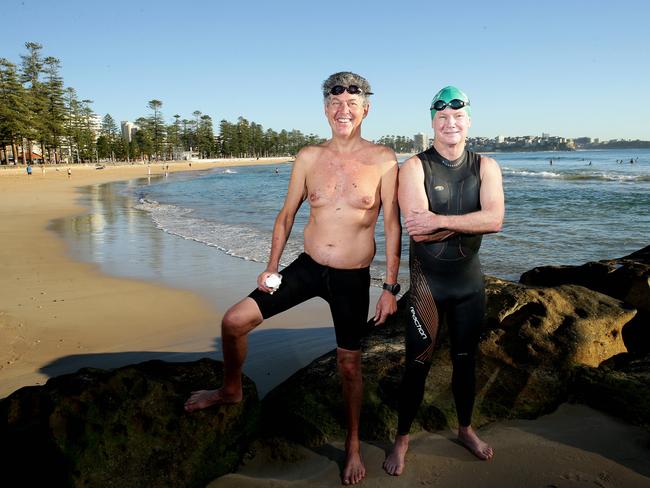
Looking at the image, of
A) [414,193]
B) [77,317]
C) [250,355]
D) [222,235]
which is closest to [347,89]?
[414,193]

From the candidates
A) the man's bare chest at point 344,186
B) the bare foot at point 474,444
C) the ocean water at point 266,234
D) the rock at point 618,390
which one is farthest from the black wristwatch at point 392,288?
the ocean water at point 266,234

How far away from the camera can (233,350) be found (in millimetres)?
2953

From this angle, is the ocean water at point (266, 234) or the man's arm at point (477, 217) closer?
the man's arm at point (477, 217)

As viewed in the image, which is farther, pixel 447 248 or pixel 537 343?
pixel 537 343

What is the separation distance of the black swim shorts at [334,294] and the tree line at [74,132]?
57.8 m

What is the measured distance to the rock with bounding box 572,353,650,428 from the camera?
3213 millimetres

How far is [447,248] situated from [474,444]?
1.19 metres

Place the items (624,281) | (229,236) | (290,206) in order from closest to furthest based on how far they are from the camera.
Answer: (290,206) → (624,281) → (229,236)

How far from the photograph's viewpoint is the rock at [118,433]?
8.58ft

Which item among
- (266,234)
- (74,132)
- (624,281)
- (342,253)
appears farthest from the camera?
(74,132)

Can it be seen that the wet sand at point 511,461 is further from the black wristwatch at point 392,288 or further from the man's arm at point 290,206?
the man's arm at point 290,206

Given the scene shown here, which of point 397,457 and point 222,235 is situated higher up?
point 397,457

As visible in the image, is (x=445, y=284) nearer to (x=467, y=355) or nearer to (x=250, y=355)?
(x=467, y=355)

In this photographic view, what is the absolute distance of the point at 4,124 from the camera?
51.2 m
